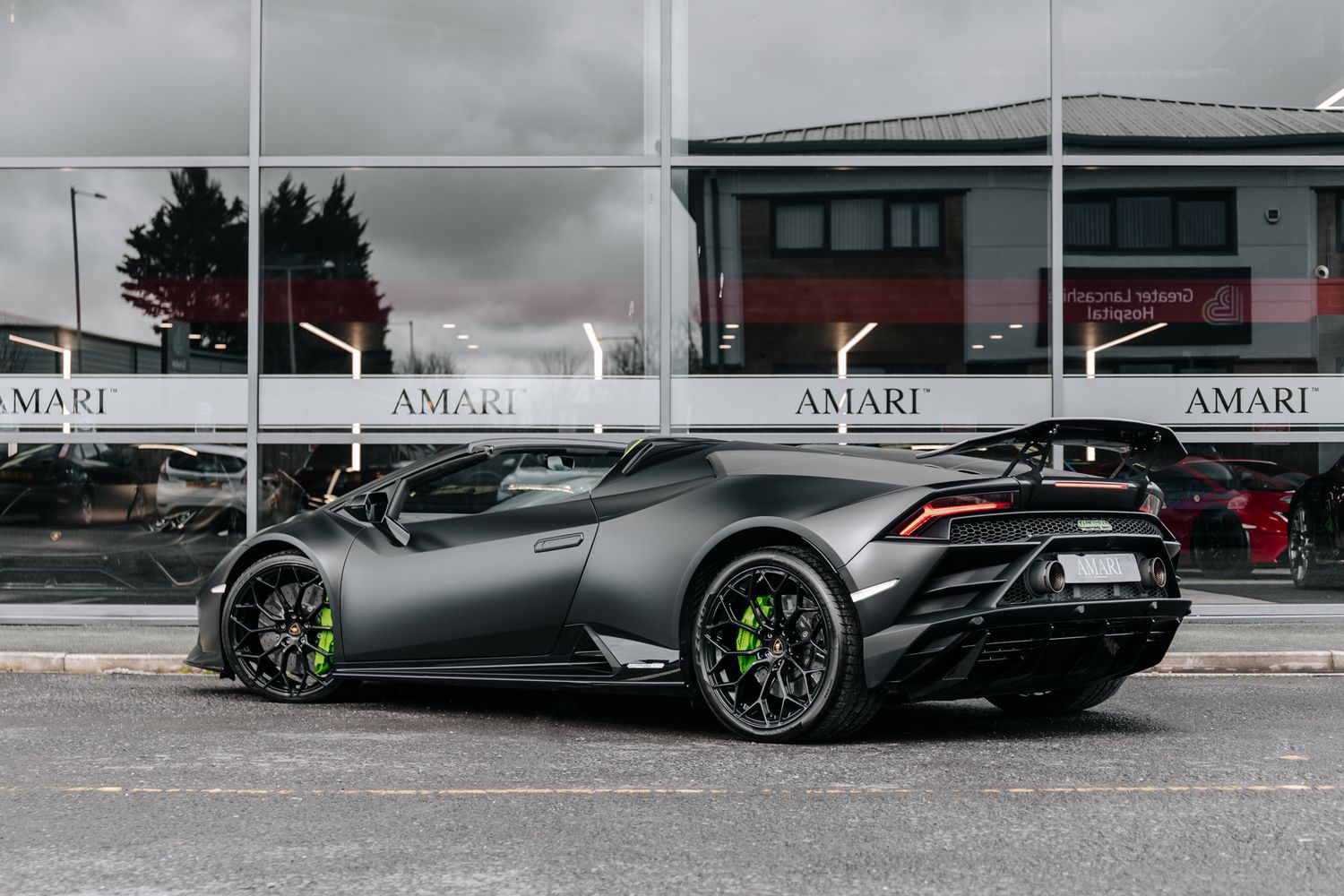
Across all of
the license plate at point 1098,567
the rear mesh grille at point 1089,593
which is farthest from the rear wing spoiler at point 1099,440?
the rear mesh grille at point 1089,593

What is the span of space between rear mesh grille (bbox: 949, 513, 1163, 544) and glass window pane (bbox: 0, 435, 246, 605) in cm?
664

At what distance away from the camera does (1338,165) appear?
10.6m

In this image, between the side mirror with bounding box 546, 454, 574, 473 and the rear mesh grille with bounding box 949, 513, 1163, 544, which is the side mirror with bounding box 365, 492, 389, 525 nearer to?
the side mirror with bounding box 546, 454, 574, 473

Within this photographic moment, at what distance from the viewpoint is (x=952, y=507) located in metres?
5.14

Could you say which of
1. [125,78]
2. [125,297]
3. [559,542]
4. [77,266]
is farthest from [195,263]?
[559,542]

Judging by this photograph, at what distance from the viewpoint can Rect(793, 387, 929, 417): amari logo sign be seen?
409 inches

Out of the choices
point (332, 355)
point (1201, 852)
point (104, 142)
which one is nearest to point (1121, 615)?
point (1201, 852)

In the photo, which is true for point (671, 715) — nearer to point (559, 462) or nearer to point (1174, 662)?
point (559, 462)

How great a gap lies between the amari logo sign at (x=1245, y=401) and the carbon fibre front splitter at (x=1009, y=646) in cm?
513

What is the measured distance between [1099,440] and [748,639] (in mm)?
1628

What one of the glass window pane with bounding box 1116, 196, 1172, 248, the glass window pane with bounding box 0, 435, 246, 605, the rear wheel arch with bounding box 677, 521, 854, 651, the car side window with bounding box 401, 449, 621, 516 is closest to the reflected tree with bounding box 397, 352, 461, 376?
the glass window pane with bounding box 0, 435, 246, 605

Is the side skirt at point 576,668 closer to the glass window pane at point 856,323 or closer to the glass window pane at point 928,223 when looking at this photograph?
the glass window pane at point 856,323

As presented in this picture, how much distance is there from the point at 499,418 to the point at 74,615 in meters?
3.39

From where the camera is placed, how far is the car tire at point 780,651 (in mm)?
5137
